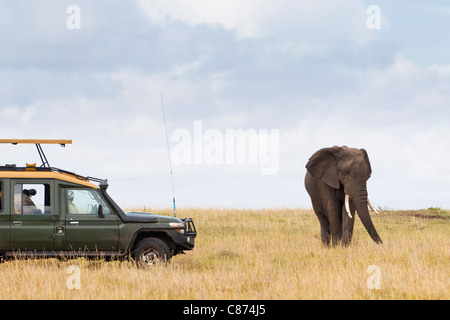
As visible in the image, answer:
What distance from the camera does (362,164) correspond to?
18625mm

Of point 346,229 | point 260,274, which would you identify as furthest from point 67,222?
point 346,229

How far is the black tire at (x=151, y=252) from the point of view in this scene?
1385 cm

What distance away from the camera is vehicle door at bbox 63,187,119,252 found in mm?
13617

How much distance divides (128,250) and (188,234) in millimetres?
1270

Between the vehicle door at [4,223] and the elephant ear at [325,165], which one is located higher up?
the elephant ear at [325,165]

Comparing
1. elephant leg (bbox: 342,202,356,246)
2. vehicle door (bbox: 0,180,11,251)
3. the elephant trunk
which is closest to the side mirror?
vehicle door (bbox: 0,180,11,251)

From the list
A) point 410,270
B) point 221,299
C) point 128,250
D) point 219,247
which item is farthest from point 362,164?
point 221,299

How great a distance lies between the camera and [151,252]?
1398cm

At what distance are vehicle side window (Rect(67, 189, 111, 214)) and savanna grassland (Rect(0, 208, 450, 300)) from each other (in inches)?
42.3

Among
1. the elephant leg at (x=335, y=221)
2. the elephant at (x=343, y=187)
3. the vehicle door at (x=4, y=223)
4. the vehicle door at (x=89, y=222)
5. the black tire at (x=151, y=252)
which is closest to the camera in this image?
the vehicle door at (x=4, y=223)

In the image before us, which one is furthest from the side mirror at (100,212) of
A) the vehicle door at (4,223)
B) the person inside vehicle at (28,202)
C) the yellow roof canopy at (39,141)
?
the vehicle door at (4,223)

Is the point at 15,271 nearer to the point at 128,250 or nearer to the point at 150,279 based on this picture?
the point at 128,250

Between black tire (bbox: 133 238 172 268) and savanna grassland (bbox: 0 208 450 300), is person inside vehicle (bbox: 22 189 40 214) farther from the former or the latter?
black tire (bbox: 133 238 172 268)

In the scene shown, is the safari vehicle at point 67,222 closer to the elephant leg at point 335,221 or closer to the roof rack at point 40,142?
the roof rack at point 40,142
